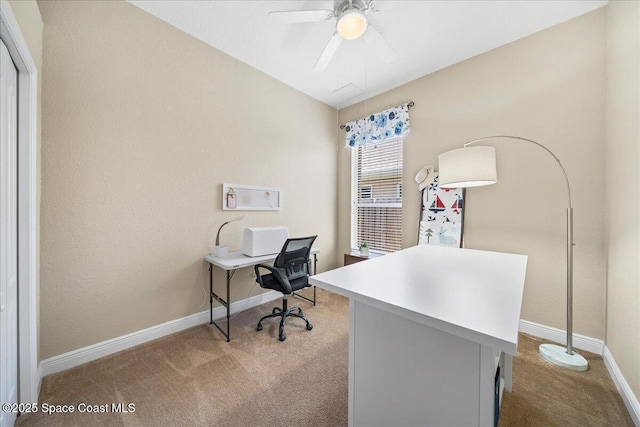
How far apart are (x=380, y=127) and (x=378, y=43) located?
4.13ft

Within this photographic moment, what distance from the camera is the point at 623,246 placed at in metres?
1.58

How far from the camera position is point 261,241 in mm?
2379

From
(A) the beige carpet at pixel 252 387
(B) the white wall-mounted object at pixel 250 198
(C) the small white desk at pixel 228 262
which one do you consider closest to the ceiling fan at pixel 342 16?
(B) the white wall-mounted object at pixel 250 198

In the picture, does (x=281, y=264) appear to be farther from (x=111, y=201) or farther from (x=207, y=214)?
(x=111, y=201)

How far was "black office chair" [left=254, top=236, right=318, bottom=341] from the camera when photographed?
2.10 meters

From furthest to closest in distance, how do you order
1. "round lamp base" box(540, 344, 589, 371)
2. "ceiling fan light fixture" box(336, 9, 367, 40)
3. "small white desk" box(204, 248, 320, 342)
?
1. "small white desk" box(204, 248, 320, 342)
2. "round lamp base" box(540, 344, 589, 371)
3. "ceiling fan light fixture" box(336, 9, 367, 40)

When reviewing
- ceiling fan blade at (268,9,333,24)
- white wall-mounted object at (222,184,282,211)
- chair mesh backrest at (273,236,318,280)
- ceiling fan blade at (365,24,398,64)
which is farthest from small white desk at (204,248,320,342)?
ceiling fan blade at (365,24,398,64)

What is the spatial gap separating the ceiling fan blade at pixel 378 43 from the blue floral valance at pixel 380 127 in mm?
1029

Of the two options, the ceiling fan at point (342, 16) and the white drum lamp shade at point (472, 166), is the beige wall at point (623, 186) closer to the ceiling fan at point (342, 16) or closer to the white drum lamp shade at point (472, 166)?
the white drum lamp shade at point (472, 166)

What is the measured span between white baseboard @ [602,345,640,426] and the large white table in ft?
3.37

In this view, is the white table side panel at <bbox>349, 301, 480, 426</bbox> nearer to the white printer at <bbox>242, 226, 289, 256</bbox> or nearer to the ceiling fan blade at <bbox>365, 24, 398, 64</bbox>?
the white printer at <bbox>242, 226, 289, 256</bbox>

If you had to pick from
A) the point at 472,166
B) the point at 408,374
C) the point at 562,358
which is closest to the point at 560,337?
the point at 562,358

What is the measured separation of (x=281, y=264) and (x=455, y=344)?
1531 mm

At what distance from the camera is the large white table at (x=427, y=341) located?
0.77 metres
